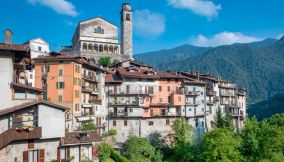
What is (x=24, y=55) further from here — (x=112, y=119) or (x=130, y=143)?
(x=112, y=119)

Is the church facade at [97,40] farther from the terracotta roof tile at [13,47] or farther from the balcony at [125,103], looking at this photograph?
the terracotta roof tile at [13,47]

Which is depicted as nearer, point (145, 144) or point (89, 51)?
point (145, 144)

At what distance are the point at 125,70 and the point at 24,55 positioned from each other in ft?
126

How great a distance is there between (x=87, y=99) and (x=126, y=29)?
60.3 m

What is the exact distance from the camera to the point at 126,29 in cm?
11662

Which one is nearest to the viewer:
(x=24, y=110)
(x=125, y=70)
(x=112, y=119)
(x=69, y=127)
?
(x=24, y=110)

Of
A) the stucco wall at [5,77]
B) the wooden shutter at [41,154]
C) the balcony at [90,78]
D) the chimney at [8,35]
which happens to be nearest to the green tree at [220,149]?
the balcony at [90,78]

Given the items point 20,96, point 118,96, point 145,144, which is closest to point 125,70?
point 118,96

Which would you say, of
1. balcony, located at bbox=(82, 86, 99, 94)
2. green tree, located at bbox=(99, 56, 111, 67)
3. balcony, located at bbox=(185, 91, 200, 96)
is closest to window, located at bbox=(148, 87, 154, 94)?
balcony, located at bbox=(185, 91, 200, 96)

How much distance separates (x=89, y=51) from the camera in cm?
9844

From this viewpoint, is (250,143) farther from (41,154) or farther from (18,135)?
(18,135)

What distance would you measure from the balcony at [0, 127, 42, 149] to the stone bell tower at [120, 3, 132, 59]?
8221 centimetres

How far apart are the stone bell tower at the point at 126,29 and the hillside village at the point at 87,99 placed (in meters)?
8.56

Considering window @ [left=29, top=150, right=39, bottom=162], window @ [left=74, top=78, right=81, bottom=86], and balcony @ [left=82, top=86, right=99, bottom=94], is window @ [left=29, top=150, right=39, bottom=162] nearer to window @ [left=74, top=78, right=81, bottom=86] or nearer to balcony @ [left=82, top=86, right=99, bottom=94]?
window @ [left=74, top=78, right=81, bottom=86]
